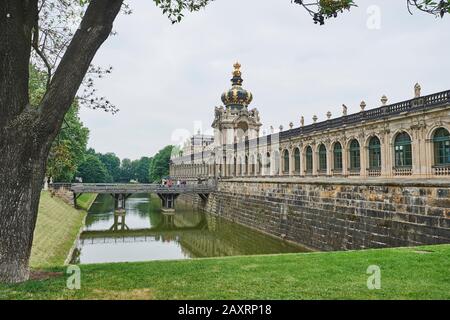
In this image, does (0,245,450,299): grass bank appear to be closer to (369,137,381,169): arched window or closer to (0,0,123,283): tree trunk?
(0,0,123,283): tree trunk

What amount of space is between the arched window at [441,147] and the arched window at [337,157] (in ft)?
22.7

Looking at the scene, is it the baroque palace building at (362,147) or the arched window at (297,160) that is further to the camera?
the arched window at (297,160)

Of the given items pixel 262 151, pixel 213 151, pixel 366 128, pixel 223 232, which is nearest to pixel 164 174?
pixel 213 151

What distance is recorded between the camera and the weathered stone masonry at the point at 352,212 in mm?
12711

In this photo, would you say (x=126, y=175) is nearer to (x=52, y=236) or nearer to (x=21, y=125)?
(x=52, y=236)

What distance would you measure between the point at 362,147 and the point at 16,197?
18.5 metres

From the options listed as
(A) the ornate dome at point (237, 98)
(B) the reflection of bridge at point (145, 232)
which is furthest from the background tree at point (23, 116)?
(A) the ornate dome at point (237, 98)

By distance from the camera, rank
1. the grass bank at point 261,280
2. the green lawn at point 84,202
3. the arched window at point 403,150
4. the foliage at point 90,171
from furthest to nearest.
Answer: the foliage at point 90,171, the green lawn at point 84,202, the arched window at point 403,150, the grass bank at point 261,280

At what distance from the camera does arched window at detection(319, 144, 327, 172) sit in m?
24.5

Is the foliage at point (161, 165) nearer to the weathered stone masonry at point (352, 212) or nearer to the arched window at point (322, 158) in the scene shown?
the weathered stone masonry at point (352, 212)

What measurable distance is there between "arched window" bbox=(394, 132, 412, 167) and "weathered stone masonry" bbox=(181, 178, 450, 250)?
128 inches

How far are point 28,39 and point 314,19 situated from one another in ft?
15.7

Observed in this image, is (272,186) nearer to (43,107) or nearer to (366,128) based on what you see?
(366,128)

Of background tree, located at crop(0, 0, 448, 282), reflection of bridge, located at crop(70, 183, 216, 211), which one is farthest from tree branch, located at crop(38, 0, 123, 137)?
reflection of bridge, located at crop(70, 183, 216, 211)
